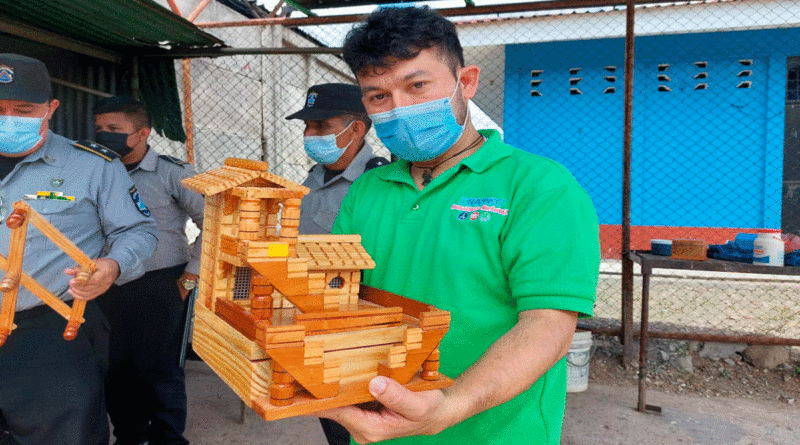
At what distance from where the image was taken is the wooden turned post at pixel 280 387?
3.02ft

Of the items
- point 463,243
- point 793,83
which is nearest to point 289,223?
point 463,243

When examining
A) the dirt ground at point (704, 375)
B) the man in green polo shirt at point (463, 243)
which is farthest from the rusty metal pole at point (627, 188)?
the man in green polo shirt at point (463, 243)

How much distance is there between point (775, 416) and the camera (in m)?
3.99

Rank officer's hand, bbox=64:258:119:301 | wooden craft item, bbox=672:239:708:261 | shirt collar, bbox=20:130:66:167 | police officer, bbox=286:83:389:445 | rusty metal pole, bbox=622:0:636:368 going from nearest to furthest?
officer's hand, bbox=64:258:119:301
shirt collar, bbox=20:130:66:167
police officer, bbox=286:83:389:445
wooden craft item, bbox=672:239:708:261
rusty metal pole, bbox=622:0:636:368

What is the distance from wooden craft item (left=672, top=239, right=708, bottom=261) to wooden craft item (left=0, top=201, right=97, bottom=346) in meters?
3.68

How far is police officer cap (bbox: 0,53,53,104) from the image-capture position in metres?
2.16

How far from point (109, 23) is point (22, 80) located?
2.04m

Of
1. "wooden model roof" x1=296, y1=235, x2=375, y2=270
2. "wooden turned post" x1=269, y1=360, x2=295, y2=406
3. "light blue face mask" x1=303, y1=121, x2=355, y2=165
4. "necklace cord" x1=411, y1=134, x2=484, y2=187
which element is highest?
"light blue face mask" x1=303, y1=121, x2=355, y2=165

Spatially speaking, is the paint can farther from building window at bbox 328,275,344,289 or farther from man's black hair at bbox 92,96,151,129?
man's black hair at bbox 92,96,151,129

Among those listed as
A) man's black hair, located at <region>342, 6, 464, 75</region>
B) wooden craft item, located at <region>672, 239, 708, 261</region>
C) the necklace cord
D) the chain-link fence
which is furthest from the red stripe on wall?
man's black hair, located at <region>342, 6, 464, 75</region>

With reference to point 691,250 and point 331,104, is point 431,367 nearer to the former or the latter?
point 331,104

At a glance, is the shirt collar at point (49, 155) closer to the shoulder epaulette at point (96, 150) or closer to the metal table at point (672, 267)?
the shoulder epaulette at point (96, 150)

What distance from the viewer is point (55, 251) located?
210 centimetres

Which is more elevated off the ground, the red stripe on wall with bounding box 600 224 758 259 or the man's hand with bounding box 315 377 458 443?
the red stripe on wall with bounding box 600 224 758 259
